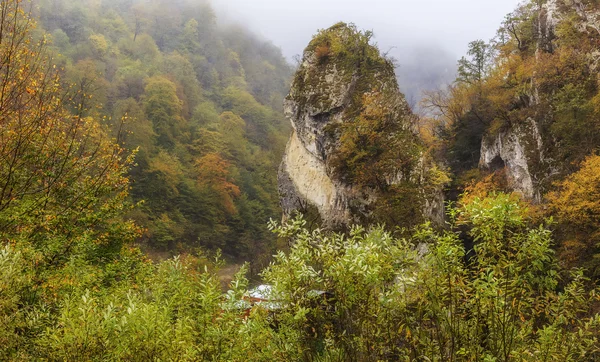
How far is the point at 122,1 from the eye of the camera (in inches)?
3625

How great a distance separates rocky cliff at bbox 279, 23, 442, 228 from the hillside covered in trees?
5.9 inches

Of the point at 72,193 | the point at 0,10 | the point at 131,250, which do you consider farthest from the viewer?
the point at 131,250

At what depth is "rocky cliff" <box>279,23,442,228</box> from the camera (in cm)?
2005

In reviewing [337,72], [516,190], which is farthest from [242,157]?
[516,190]


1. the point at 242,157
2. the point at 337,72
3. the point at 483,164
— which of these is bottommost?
the point at 242,157

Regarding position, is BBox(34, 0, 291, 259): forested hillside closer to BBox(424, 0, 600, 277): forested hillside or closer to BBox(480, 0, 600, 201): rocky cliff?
BBox(424, 0, 600, 277): forested hillside

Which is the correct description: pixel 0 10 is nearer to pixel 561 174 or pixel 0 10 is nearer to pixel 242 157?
pixel 561 174

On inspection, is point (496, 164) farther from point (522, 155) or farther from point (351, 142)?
point (351, 142)

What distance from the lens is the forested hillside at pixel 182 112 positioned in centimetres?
3794

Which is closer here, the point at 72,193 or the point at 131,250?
the point at 72,193

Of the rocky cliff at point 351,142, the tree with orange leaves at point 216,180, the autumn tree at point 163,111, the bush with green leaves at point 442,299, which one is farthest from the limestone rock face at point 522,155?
the autumn tree at point 163,111

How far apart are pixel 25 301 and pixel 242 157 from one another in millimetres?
48822

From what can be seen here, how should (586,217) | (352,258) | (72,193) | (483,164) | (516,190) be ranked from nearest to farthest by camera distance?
(352,258)
(72,193)
(586,217)
(516,190)
(483,164)

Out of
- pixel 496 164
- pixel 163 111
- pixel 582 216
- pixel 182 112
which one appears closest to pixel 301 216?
pixel 582 216
